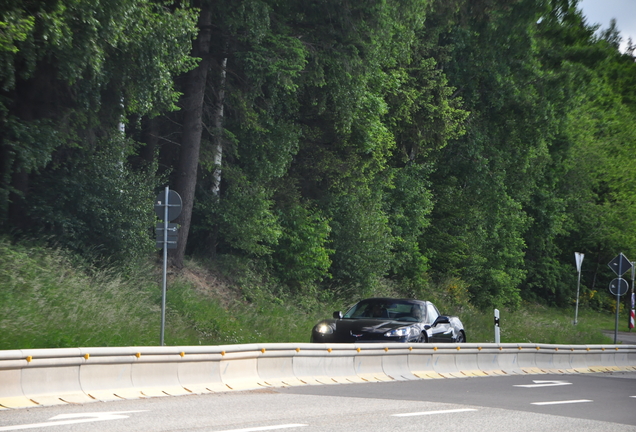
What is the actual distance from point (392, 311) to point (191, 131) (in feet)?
30.6

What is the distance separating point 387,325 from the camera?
1742 cm

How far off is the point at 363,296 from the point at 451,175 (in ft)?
39.0

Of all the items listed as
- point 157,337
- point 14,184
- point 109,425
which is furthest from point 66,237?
point 109,425

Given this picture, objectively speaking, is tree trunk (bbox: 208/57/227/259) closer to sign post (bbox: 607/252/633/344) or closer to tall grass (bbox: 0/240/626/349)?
tall grass (bbox: 0/240/626/349)

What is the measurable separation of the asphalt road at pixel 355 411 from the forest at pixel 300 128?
25.3 feet

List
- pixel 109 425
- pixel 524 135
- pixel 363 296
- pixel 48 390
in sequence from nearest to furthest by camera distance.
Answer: pixel 109 425, pixel 48 390, pixel 363 296, pixel 524 135

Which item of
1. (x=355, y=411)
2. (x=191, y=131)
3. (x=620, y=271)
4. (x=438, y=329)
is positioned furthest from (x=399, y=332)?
Answer: (x=620, y=271)

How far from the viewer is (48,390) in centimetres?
1030

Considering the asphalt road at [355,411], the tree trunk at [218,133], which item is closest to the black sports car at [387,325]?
the asphalt road at [355,411]

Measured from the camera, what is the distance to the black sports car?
17.2 m

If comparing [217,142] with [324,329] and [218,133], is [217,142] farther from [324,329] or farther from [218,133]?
[324,329]

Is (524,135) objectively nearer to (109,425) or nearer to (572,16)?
(572,16)

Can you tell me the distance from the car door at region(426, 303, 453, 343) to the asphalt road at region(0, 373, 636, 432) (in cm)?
362

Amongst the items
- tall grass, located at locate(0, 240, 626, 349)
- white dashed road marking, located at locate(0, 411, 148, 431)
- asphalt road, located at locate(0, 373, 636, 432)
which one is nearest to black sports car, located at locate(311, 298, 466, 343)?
asphalt road, located at locate(0, 373, 636, 432)
